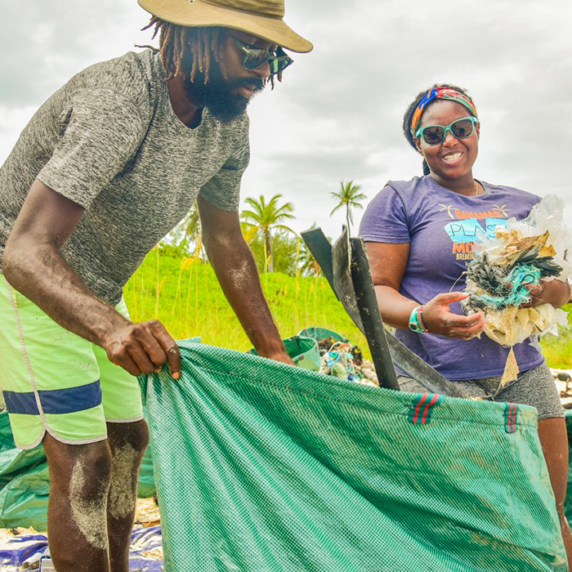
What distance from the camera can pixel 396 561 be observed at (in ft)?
4.96

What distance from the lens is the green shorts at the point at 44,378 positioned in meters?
2.01

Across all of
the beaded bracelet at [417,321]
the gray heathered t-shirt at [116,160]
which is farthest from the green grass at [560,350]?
the gray heathered t-shirt at [116,160]

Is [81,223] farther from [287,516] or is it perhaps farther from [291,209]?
[291,209]

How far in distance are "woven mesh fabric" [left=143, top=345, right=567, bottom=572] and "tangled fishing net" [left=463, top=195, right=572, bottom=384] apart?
0.67 meters

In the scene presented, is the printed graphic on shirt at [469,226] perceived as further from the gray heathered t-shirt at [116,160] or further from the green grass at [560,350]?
the green grass at [560,350]

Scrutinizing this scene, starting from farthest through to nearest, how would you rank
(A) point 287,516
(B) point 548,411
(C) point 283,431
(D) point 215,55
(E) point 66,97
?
(B) point 548,411 < (D) point 215,55 < (E) point 66,97 < (C) point 283,431 < (A) point 287,516

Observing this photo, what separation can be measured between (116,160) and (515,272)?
1407 mm

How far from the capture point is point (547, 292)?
2.30 meters

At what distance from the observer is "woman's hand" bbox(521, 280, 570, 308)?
2.27 meters

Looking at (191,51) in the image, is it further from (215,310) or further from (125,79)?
(215,310)

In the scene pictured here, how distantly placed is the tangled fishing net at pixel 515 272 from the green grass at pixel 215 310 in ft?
13.6

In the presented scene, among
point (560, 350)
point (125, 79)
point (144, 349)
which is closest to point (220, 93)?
point (125, 79)

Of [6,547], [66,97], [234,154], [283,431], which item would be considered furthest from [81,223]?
[6,547]

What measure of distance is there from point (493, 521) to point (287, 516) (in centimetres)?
54
